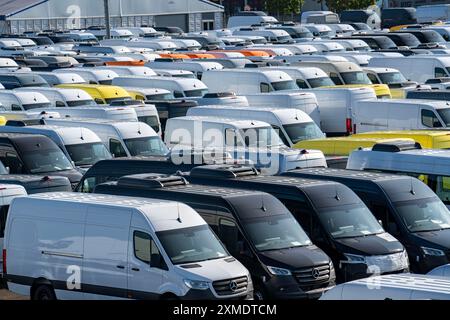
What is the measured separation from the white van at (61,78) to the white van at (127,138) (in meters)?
11.1

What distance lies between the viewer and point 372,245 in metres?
19.2

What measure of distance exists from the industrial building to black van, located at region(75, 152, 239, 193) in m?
53.3

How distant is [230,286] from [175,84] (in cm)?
2160

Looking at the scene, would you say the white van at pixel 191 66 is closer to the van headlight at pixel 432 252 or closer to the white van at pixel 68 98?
the white van at pixel 68 98

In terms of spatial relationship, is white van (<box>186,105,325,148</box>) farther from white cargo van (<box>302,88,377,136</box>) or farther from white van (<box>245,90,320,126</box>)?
white cargo van (<box>302,88,377,136</box>)

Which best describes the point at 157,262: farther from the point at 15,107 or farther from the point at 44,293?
the point at 15,107

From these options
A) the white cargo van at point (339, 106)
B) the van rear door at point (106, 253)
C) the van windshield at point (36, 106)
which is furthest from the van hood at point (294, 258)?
the van windshield at point (36, 106)

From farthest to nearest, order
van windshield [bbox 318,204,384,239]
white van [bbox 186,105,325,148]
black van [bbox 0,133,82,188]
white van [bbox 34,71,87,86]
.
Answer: white van [bbox 34,71,87,86] < white van [bbox 186,105,325,148] < black van [bbox 0,133,82,188] < van windshield [bbox 318,204,384,239]

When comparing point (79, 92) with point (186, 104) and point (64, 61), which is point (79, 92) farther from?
point (64, 61)

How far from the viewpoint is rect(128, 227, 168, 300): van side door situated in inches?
666

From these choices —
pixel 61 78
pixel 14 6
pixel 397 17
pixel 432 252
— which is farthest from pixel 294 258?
pixel 397 17

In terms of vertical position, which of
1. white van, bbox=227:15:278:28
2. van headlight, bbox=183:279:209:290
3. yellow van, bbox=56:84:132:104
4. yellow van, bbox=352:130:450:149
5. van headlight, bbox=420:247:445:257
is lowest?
van headlight, bbox=420:247:445:257

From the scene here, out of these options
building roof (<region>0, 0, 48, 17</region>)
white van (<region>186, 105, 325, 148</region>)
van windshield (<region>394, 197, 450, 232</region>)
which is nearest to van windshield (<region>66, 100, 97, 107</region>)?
white van (<region>186, 105, 325, 148</region>)
